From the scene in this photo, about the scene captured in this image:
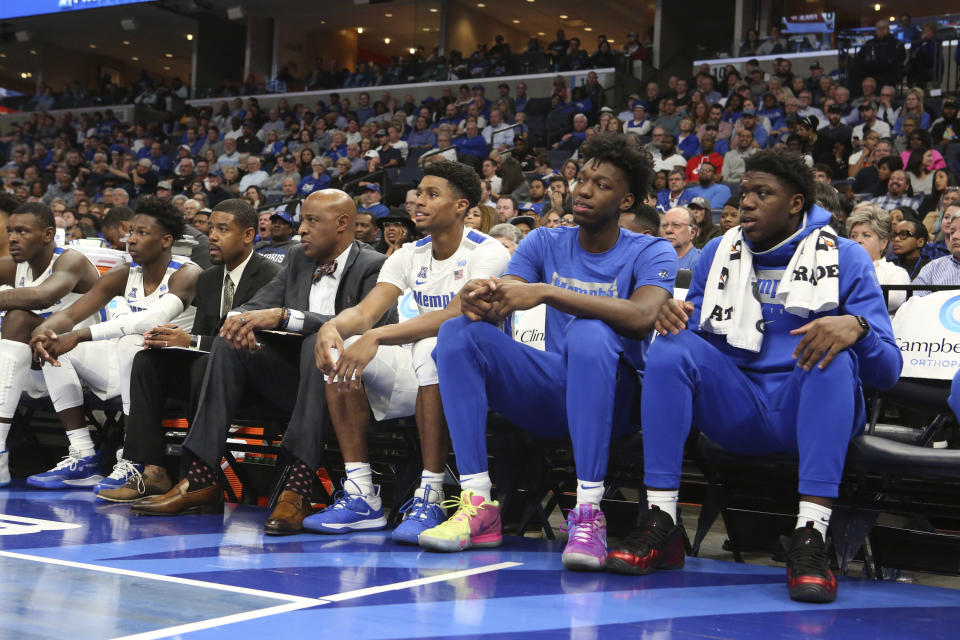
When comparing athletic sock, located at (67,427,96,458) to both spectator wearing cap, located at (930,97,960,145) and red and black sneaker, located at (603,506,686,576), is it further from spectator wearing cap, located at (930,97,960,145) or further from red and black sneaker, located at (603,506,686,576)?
spectator wearing cap, located at (930,97,960,145)

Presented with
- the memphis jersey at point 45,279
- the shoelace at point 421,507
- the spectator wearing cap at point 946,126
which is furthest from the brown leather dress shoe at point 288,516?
the spectator wearing cap at point 946,126

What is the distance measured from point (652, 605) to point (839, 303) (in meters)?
0.99

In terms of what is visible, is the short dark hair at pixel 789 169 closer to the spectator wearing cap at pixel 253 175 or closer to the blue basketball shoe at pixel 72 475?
the blue basketball shoe at pixel 72 475

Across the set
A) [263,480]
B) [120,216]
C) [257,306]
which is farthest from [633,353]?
[120,216]

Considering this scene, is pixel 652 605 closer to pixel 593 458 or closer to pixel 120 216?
pixel 593 458

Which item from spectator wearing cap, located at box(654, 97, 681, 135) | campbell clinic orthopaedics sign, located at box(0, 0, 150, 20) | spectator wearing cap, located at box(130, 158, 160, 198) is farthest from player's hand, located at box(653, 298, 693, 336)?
campbell clinic orthopaedics sign, located at box(0, 0, 150, 20)

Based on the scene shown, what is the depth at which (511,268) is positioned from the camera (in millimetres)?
3123

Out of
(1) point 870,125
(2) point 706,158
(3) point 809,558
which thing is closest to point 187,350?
(3) point 809,558

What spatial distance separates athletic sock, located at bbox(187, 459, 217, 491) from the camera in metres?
3.45

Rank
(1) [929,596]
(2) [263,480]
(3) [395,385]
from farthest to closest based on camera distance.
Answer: (2) [263,480] → (3) [395,385] → (1) [929,596]

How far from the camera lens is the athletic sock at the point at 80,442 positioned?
422 cm

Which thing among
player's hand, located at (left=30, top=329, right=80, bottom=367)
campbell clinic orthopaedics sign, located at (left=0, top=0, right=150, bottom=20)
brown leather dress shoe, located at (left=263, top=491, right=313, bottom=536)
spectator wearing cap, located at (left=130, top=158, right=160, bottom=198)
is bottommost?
brown leather dress shoe, located at (left=263, top=491, right=313, bottom=536)

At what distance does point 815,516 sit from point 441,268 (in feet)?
4.90

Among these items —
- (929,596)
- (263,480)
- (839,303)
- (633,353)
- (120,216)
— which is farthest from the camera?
(120,216)
